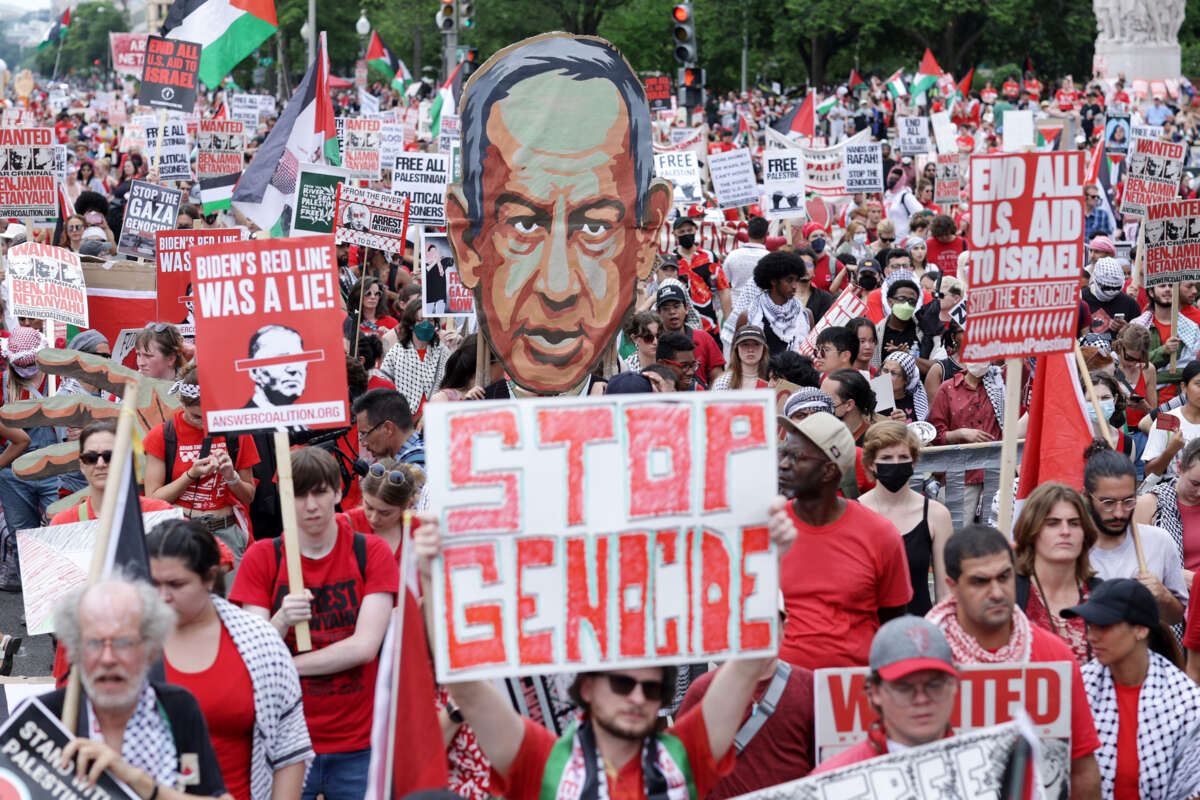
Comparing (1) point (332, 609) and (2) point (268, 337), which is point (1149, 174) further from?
(1) point (332, 609)

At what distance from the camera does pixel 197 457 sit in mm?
7016

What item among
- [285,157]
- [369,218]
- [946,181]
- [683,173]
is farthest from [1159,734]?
[946,181]

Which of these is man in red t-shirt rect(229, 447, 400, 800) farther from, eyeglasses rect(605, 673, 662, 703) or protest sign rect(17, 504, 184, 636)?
eyeglasses rect(605, 673, 662, 703)

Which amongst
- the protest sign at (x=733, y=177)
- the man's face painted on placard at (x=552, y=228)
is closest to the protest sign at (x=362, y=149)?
the protest sign at (x=733, y=177)

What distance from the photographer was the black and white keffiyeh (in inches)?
184

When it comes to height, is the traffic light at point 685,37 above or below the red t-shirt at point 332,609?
above

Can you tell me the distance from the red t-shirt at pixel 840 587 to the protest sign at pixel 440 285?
533 centimetres

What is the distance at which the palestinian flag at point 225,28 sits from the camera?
49.8ft

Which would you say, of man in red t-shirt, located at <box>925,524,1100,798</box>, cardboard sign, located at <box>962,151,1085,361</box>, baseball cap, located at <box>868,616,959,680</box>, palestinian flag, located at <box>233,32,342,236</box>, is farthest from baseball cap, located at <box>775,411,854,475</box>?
palestinian flag, located at <box>233,32,342,236</box>

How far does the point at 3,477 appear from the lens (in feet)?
30.7

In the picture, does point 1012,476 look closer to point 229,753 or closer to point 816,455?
point 816,455

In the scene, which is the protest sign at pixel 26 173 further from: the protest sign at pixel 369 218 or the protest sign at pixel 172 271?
the protest sign at pixel 172 271

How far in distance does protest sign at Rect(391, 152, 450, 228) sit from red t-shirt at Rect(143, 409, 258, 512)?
259 inches

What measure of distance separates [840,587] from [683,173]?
12.7 metres
